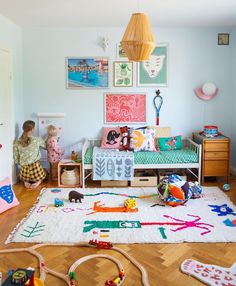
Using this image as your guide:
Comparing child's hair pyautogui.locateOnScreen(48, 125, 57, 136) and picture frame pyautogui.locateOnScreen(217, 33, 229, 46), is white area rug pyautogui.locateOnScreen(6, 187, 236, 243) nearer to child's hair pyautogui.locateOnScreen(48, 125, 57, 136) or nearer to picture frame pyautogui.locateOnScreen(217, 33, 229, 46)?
child's hair pyautogui.locateOnScreen(48, 125, 57, 136)

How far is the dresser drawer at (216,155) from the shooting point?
446 centimetres

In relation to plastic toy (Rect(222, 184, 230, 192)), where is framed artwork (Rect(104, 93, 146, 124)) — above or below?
above

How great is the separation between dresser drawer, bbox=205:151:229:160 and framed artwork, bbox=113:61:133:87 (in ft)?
5.08

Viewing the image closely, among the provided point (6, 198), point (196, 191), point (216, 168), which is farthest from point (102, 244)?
point (216, 168)

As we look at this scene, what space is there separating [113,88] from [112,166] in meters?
1.29

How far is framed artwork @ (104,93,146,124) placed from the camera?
492 centimetres

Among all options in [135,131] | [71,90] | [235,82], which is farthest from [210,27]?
[71,90]

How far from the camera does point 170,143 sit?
15.7 ft

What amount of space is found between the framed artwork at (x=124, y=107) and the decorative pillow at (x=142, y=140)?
306mm

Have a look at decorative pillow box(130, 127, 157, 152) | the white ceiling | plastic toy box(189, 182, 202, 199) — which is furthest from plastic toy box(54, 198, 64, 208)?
the white ceiling

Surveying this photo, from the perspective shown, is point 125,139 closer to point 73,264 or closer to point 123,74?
point 123,74

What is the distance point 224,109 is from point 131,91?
4.86ft

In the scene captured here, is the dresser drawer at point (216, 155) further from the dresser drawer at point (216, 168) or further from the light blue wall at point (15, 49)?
the light blue wall at point (15, 49)

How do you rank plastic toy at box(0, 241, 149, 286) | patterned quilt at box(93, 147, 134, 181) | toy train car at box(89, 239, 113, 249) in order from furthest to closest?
1. patterned quilt at box(93, 147, 134, 181)
2. toy train car at box(89, 239, 113, 249)
3. plastic toy at box(0, 241, 149, 286)
